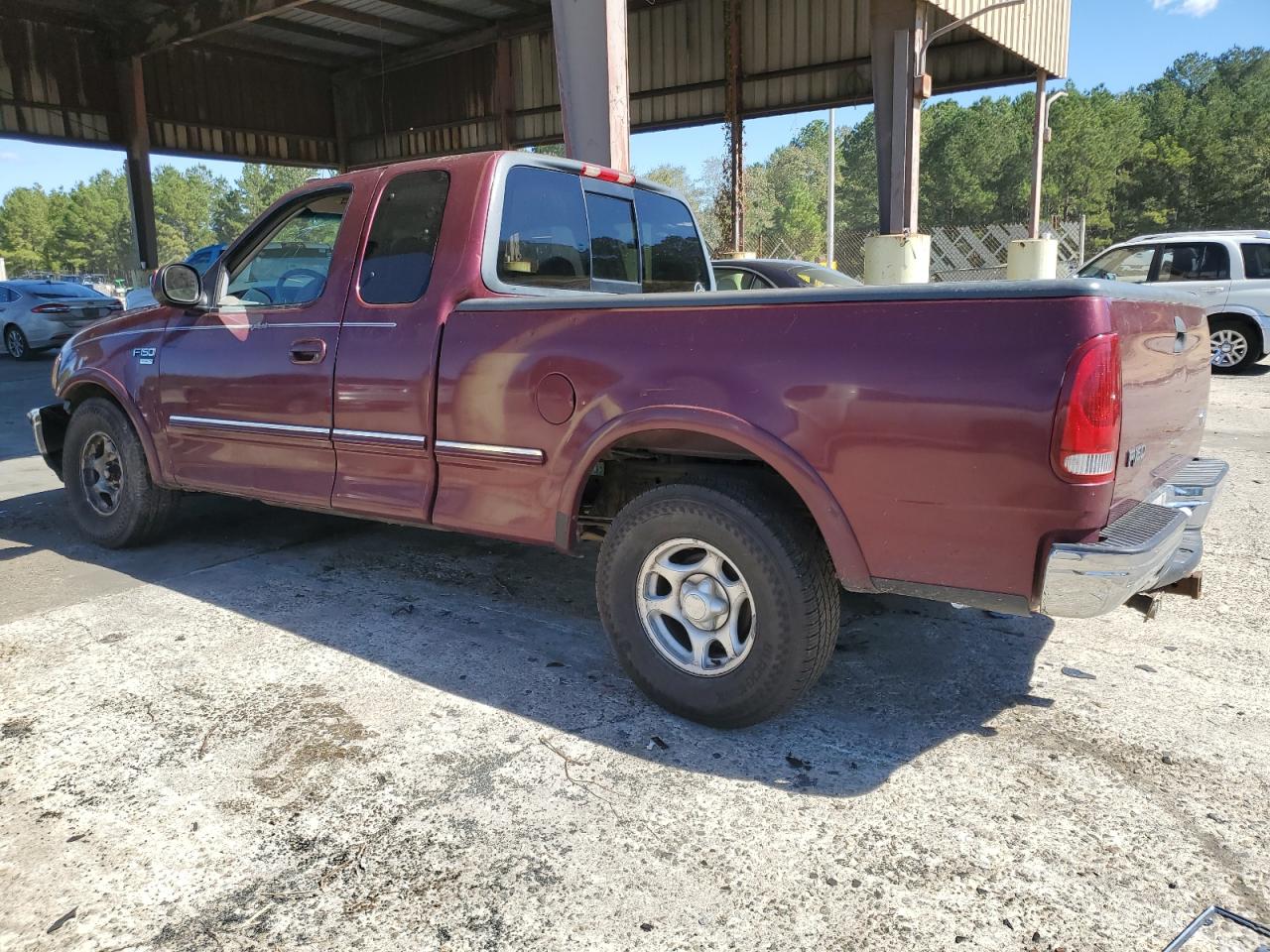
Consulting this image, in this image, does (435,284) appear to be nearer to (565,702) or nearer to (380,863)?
(565,702)

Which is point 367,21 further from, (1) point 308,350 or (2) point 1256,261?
(1) point 308,350

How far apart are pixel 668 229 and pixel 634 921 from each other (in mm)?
3514

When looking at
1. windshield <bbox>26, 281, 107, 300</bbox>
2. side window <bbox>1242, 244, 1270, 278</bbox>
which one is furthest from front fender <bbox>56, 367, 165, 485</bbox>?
windshield <bbox>26, 281, 107, 300</bbox>

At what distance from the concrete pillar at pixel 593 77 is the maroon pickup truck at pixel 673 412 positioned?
271 centimetres

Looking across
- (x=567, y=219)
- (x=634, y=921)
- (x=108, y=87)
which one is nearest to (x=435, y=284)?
(x=567, y=219)

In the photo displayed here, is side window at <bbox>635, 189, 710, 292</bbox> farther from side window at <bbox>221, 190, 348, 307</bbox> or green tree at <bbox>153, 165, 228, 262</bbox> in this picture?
green tree at <bbox>153, 165, 228, 262</bbox>

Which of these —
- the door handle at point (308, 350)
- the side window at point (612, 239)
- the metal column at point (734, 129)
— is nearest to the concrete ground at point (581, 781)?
the door handle at point (308, 350)

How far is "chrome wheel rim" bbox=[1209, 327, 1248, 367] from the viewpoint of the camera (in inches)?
475

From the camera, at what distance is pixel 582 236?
161 inches

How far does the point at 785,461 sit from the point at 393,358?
71.0 inches

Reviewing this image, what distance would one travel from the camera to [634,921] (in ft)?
7.04

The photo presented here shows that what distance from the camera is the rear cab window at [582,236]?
12.4 feet

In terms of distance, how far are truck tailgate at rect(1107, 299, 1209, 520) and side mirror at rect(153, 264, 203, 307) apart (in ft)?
13.4

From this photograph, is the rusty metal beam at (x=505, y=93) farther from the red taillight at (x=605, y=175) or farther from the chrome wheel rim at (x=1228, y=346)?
the red taillight at (x=605, y=175)
